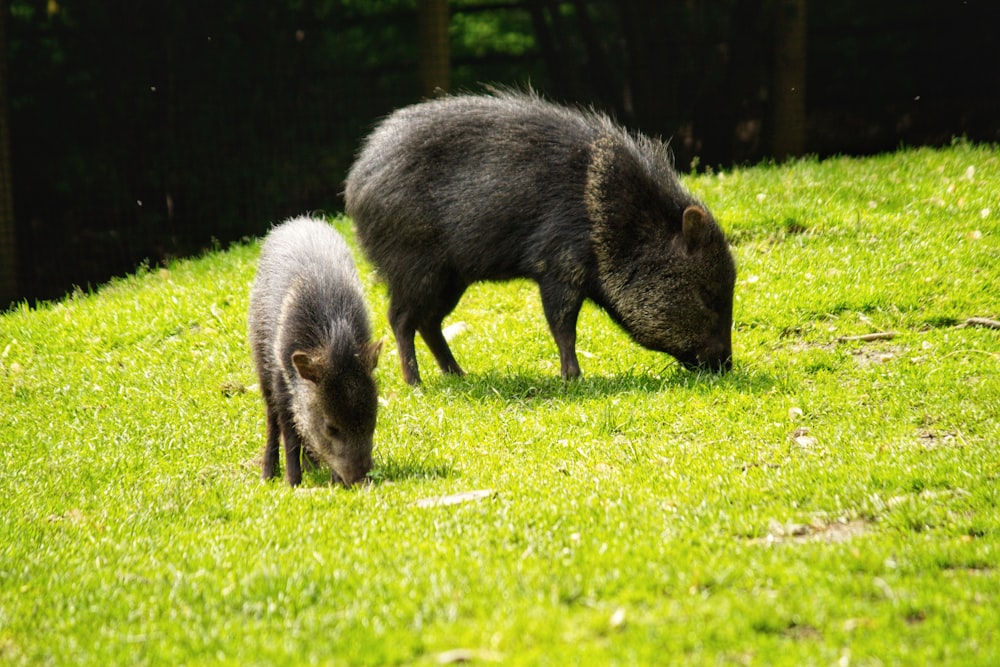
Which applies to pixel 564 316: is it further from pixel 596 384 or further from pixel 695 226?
pixel 695 226

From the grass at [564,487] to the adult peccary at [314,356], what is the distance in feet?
0.76

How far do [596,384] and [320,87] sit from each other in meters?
7.47

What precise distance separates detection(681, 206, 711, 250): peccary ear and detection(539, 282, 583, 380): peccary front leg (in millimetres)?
804

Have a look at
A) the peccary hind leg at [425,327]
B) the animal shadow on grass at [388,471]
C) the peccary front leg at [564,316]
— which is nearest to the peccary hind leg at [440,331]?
the peccary hind leg at [425,327]

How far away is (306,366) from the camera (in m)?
5.59

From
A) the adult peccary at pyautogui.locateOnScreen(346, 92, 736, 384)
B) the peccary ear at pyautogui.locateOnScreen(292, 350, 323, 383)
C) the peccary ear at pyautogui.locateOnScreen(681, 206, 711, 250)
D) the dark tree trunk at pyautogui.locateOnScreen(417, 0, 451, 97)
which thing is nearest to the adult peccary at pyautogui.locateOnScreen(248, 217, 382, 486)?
the peccary ear at pyautogui.locateOnScreen(292, 350, 323, 383)

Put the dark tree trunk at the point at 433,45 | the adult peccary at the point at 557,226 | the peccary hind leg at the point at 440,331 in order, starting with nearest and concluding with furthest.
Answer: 1. the adult peccary at the point at 557,226
2. the peccary hind leg at the point at 440,331
3. the dark tree trunk at the point at 433,45

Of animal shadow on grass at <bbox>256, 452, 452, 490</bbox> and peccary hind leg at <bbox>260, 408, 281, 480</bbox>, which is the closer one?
animal shadow on grass at <bbox>256, 452, 452, 490</bbox>

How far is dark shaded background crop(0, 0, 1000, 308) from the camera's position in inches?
500

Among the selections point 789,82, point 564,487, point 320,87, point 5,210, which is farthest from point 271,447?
point 789,82

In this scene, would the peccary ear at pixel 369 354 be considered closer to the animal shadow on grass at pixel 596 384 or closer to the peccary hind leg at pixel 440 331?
the animal shadow on grass at pixel 596 384

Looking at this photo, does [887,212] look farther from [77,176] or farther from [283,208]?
[77,176]

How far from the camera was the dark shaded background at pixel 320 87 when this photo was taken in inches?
500

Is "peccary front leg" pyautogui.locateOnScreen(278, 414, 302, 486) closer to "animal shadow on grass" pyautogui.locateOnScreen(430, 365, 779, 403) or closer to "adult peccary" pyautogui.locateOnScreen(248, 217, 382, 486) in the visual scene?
"adult peccary" pyautogui.locateOnScreen(248, 217, 382, 486)
